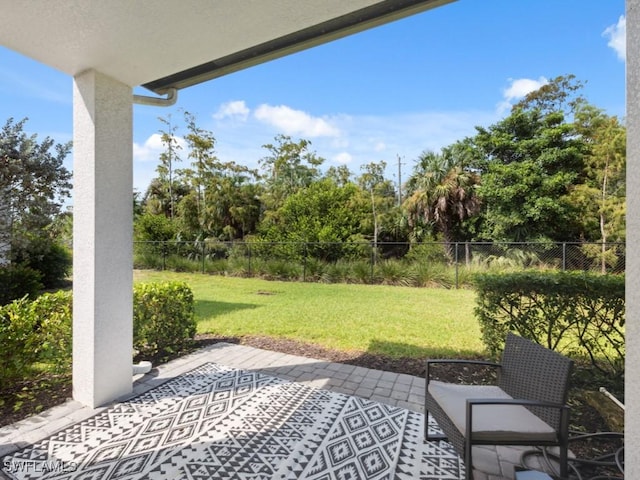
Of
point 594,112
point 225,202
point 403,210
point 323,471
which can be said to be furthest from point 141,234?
point 594,112

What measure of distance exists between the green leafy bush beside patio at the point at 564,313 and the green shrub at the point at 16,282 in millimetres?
7086

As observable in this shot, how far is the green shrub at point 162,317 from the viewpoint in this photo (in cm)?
345

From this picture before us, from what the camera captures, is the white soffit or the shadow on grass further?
the shadow on grass

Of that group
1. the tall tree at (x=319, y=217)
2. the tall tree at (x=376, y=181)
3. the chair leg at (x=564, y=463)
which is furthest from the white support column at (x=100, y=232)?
the tall tree at (x=376, y=181)

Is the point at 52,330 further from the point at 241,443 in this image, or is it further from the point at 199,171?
the point at 199,171

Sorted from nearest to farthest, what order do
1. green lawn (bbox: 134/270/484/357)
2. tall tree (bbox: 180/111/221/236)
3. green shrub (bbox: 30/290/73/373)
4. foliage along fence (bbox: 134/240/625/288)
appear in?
green shrub (bbox: 30/290/73/373) < green lawn (bbox: 134/270/484/357) < foliage along fence (bbox: 134/240/625/288) < tall tree (bbox: 180/111/221/236)

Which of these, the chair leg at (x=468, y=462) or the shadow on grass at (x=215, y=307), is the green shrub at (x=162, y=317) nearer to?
the shadow on grass at (x=215, y=307)

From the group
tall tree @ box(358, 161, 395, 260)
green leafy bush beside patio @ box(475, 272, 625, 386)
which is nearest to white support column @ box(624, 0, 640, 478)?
green leafy bush beside patio @ box(475, 272, 625, 386)

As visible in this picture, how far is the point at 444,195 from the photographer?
547 inches

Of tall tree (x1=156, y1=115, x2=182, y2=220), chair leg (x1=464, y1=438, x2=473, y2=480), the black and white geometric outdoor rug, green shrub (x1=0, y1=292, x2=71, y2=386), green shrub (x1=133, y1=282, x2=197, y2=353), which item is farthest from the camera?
tall tree (x1=156, y1=115, x2=182, y2=220)

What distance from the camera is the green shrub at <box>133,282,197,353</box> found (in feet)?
11.3

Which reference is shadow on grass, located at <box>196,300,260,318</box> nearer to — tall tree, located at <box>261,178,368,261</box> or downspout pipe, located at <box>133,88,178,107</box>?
downspout pipe, located at <box>133,88,178,107</box>

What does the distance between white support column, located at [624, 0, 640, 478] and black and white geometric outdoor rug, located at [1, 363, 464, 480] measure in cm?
122

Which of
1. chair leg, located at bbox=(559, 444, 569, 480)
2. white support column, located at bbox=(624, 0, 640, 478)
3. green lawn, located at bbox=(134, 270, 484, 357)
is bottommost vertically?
green lawn, located at bbox=(134, 270, 484, 357)
